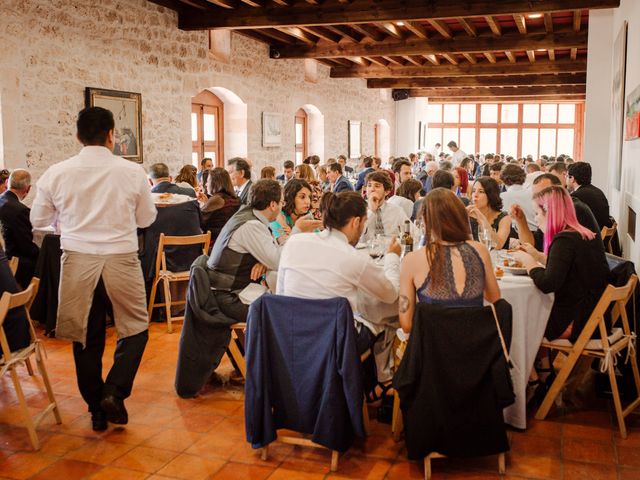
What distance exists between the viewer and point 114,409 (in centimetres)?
324

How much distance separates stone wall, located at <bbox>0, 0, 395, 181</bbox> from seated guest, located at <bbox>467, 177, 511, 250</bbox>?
4634mm

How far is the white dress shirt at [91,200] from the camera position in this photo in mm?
3131

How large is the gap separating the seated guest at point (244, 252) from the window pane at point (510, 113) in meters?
25.0

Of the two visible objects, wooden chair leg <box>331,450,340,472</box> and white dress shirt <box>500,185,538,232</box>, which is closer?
wooden chair leg <box>331,450,340,472</box>

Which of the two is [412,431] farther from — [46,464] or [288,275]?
[46,464]

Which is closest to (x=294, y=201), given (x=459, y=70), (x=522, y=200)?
(x=522, y=200)

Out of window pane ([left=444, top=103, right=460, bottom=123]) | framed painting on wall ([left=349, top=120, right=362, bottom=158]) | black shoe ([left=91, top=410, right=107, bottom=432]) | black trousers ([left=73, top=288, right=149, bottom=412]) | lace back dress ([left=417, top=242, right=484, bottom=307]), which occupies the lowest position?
black shoe ([left=91, top=410, right=107, bottom=432])

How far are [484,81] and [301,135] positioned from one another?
5.98 m

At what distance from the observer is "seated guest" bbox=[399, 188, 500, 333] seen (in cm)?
278

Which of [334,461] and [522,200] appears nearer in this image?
[334,461]

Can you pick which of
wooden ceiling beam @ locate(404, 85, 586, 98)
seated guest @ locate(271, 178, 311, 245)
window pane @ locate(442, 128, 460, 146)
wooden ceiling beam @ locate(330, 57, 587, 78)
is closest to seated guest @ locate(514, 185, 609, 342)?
seated guest @ locate(271, 178, 311, 245)

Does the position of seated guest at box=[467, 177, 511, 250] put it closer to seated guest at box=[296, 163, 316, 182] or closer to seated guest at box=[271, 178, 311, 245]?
seated guest at box=[271, 178, 311, 245]

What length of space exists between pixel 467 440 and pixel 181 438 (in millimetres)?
1364

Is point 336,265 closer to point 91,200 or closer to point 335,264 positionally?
point 335,264
